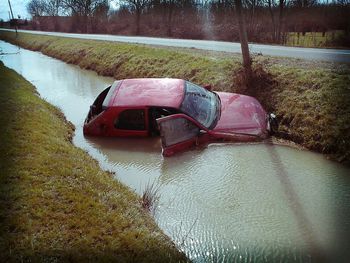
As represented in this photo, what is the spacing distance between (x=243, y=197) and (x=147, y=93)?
4.08 m

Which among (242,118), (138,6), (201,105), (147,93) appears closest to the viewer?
(242,118)

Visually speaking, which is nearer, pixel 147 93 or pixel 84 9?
pixel 147 93

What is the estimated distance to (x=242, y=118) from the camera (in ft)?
29.9

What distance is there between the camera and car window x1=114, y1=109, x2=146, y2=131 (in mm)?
9281

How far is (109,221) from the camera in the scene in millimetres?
5105

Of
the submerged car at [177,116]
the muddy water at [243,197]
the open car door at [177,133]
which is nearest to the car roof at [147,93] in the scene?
the submerged car at [177,116]

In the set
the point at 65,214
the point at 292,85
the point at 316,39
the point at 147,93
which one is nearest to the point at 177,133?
the point at 147,93

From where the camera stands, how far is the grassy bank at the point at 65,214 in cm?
445

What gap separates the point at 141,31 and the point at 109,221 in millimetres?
42875

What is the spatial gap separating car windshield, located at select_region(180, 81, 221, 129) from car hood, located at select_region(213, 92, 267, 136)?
0.58 ft

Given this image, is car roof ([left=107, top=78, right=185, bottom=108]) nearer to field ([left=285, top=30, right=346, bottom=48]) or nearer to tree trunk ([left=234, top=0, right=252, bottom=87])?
tree trunk ([left=234, top=0, right=252, bottom=87])

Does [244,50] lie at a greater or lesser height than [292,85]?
greater

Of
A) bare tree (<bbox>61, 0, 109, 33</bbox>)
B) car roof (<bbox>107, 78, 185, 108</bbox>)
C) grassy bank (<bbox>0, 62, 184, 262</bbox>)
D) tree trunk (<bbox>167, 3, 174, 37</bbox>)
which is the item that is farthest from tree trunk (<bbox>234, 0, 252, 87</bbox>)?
bare tree (<bbox>61, 0, 109, 33</bbox>)

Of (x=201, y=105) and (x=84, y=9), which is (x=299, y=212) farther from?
(x=84, y=9)
